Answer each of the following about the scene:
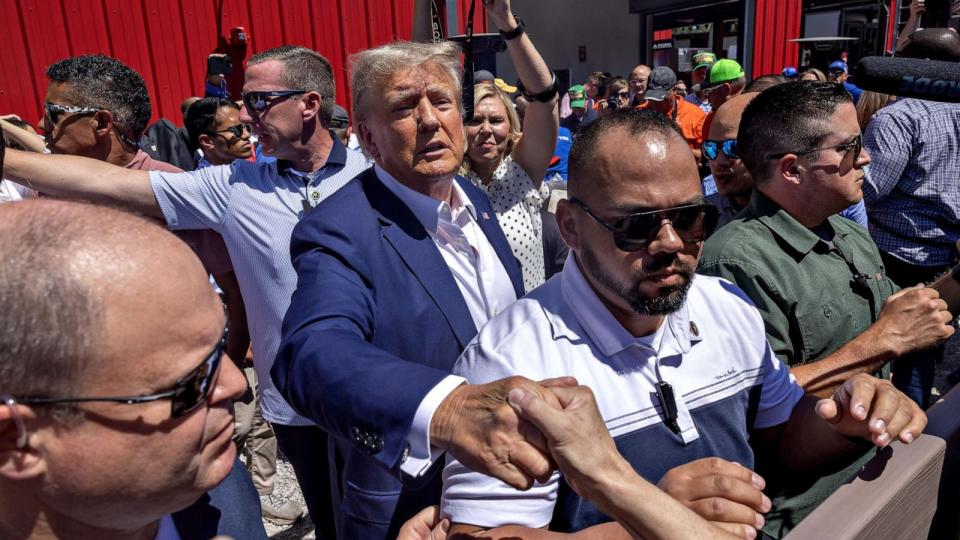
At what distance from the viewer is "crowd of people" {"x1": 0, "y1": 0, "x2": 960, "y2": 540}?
94 centimetres

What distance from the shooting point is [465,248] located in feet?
6.89

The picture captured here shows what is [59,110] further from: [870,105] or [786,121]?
[870,105]

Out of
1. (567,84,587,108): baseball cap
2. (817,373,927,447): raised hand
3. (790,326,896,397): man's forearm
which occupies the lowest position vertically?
(567,84,587,108): baseball cap

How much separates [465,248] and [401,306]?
0.42 metres

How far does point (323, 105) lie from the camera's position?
2877 mm

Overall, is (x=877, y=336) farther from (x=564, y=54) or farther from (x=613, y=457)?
(x=564, y=54)

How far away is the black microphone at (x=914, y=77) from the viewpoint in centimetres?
116

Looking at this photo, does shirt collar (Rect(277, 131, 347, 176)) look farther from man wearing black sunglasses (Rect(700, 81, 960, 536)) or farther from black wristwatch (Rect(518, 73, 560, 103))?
man wearing black sunglasses (Rect(700, 81, 960, 536))

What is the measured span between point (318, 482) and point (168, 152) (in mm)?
4467

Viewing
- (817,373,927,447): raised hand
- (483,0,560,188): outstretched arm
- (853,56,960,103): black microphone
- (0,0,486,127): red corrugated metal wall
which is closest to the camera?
(853,56,960,103): black microphone

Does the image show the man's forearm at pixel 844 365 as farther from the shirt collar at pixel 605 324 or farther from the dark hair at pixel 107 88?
the dark hair at pixel 107 88

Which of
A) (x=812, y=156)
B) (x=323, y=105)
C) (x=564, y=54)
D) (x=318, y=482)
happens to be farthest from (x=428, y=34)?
(x=564, y=54)

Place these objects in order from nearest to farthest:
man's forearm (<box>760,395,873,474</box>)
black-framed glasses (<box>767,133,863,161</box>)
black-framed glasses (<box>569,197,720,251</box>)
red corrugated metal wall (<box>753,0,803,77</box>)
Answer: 1. black-framed glasses (<box>569,197,720,251</box>)
2. man's forearm (<box>760,395,873,474</box>)
3. black-framed glasses (<box>767,133,863,161</box>)
4. red corrugated metal wall (<box>753,0,803,77</box>)

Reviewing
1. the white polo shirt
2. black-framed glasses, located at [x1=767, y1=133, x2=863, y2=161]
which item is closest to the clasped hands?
the white polo shirt
